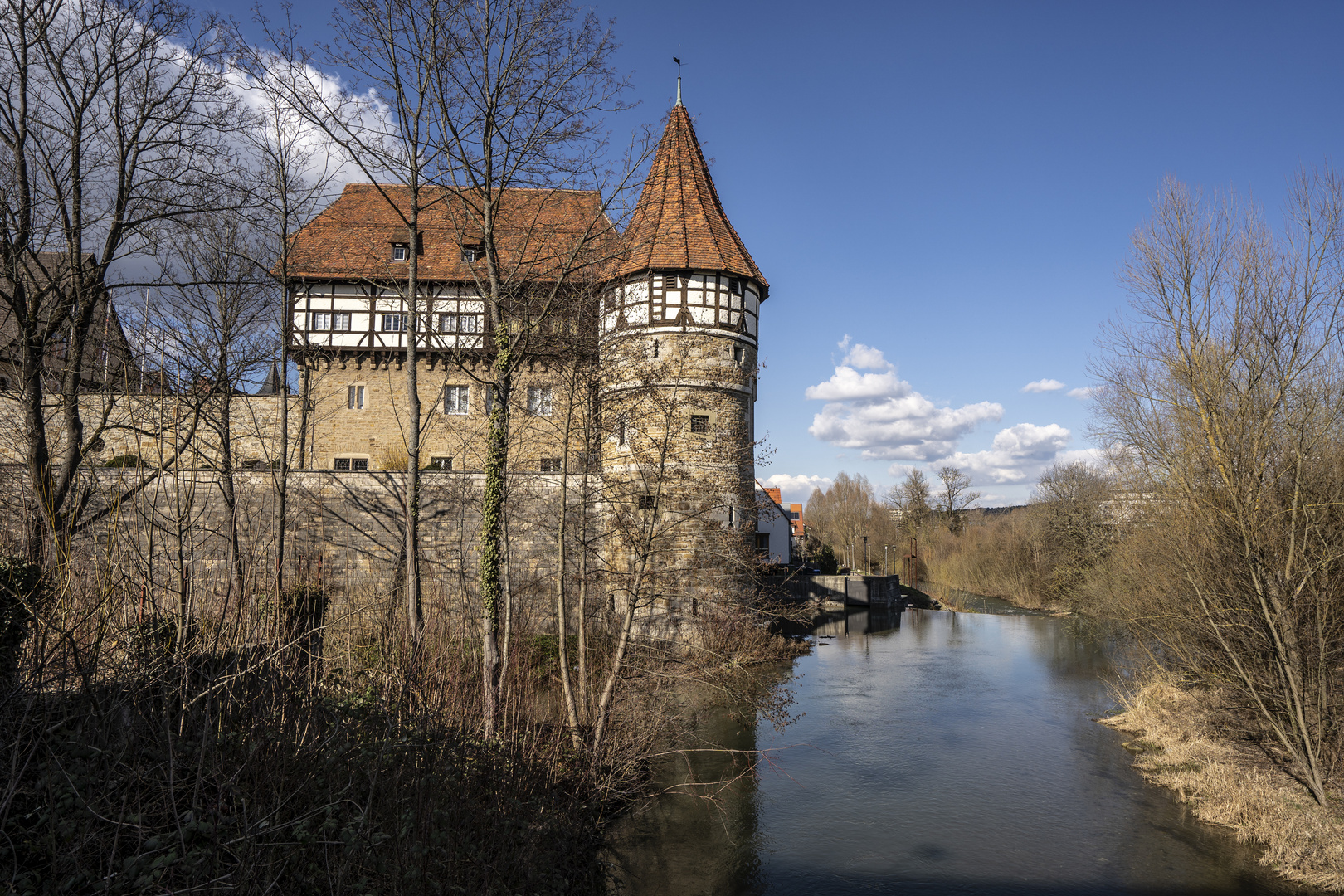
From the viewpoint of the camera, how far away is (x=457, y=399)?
66.9ft

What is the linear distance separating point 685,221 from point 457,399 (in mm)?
7559

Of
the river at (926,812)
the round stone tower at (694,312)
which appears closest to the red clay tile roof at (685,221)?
the round stone tower at (694,312)

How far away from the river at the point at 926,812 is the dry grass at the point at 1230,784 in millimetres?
247

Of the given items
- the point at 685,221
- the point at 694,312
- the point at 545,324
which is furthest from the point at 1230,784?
the point at 685,221

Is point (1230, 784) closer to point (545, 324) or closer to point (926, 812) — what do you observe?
point (926, 812)

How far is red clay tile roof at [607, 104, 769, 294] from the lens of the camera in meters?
16.6

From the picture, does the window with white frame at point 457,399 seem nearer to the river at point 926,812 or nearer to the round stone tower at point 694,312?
the round stone tower at point 694,312

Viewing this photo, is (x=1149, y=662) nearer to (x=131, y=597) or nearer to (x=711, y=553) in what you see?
(x=711, y=553)

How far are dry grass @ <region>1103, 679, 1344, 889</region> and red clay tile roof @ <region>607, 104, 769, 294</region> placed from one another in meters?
11.0

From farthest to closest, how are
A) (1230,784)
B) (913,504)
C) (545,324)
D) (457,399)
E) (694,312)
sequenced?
(913,504), (457,399), (694,312), (545,324), (1230,784)

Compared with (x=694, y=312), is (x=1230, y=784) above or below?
below

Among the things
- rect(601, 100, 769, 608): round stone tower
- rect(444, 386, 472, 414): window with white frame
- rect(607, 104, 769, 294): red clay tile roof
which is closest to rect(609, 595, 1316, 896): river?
rect(601, 100, 769, 608): round stone tower

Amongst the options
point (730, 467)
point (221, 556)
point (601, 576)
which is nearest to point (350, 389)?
point (221, 556)

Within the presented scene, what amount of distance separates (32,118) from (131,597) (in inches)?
256
